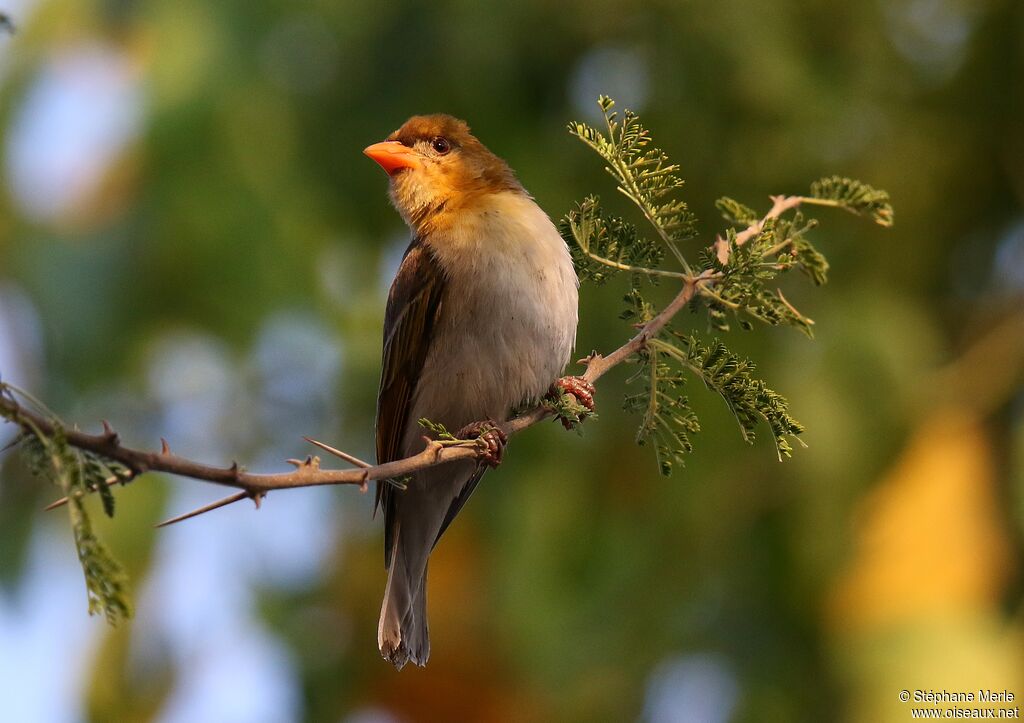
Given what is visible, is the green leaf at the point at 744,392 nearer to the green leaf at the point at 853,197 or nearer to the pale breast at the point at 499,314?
the green leaf at the point at 853,197

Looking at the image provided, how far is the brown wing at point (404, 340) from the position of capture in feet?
13.4

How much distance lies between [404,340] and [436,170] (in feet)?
2.20

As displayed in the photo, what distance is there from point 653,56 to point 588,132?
165 inches

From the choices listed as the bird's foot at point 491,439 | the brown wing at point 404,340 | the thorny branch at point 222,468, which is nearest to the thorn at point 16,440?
A: the thorny branch at point 222,468

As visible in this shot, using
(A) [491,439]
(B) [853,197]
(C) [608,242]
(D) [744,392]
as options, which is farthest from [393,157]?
(D) [744,392]

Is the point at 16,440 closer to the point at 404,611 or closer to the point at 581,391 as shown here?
the point at 581,391

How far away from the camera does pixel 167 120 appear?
540cm

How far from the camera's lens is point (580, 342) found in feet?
20.2

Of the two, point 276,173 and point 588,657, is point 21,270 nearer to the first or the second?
point 276,173

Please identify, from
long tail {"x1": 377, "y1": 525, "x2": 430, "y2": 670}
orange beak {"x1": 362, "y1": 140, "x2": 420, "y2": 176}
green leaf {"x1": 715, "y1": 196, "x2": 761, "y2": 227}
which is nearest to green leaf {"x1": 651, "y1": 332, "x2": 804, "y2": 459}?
green leaf {"x1": 715, "y1": 196, "x2": 761, "y2": 227}

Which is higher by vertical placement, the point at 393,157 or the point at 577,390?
the point at 393,157

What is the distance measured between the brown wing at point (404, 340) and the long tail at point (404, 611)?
0.55 ft

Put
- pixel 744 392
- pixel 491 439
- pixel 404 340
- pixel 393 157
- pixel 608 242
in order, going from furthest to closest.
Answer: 1. pixel 393 157
2. pixel 404 340
3. pixel 491 439
4. pixel 608 242
5. pixel 744 392

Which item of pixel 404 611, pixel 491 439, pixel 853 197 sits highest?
pixel 853 197
